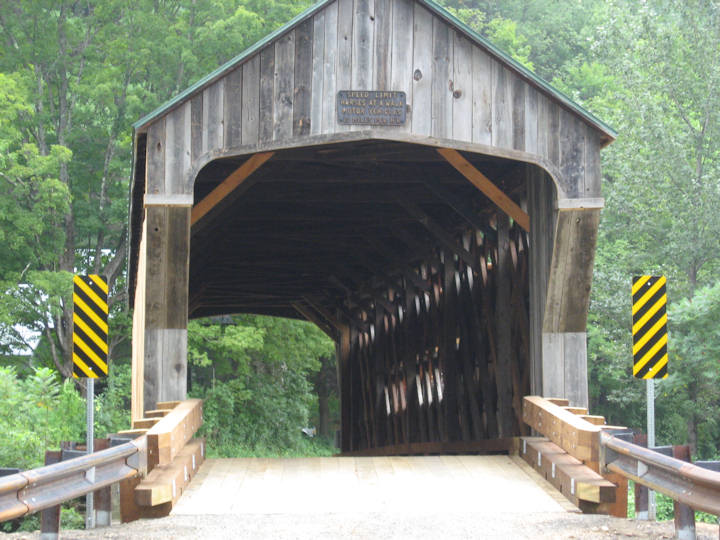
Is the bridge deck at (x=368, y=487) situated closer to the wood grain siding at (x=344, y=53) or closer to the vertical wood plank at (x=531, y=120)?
the vertical wood plank at (x=531, y=120)

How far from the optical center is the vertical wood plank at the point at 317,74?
8.71m

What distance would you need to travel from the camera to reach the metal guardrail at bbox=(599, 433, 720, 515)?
4.71 meters

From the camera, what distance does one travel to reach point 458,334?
1467cm

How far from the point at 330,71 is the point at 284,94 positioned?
0.44 metres

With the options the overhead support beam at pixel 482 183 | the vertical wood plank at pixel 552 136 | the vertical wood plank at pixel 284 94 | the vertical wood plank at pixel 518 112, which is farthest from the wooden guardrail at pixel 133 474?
the vertical wood plank at pixel 552 136

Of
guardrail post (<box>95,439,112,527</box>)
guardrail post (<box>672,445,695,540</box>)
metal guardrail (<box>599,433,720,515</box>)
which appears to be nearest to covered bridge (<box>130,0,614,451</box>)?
guardrail post (<box>95,439,112,527</box>)

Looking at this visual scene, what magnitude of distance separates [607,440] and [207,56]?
58.4ft

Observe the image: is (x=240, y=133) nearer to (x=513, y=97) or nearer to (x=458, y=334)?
(x=513, y=97)

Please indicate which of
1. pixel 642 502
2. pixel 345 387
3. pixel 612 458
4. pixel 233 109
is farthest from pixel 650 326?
pixel 345 387

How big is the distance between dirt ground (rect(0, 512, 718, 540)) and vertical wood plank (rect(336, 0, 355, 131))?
377cm

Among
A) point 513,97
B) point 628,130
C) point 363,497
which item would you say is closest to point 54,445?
point 363,497

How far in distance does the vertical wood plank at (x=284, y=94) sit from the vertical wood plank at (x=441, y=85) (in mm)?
1216

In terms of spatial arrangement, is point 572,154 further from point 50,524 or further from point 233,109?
point 50,524

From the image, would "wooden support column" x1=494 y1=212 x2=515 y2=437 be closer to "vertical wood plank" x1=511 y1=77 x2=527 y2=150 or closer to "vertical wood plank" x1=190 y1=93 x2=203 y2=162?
"vertical wood plank" x1=511 y1=77 x2=527 y2=150
